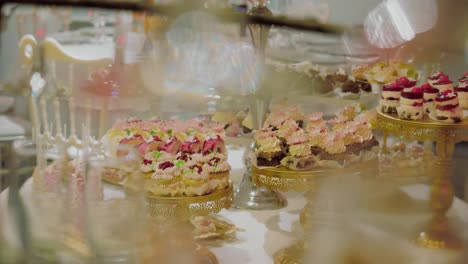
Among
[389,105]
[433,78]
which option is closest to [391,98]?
[389,105]

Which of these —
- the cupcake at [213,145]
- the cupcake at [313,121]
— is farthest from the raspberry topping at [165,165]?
the cupcake at [313,121]

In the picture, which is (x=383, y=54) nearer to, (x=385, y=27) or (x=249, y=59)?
(x=385, y=27)

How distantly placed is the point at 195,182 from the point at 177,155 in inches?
3.9

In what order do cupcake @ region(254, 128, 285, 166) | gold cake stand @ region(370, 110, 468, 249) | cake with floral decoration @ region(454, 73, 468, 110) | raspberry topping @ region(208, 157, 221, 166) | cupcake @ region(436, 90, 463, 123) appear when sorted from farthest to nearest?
cake with floral decoration @ region(454, 73, 468, 110)
cupcake @ region(436, 90, 463, 123)
cupcake @ region(254, 128, 285, 166)
raspberry topping @ region(208, 157, 221, 166)
gold cake stand @ region(370, 110, 468, 249)

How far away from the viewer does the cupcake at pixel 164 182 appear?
1198 mm

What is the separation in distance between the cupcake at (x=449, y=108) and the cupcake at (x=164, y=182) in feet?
2.49

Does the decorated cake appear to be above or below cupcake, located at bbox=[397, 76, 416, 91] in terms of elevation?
below

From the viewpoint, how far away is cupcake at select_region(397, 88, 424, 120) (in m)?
1.64

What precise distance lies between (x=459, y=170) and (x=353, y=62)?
22 centimetres

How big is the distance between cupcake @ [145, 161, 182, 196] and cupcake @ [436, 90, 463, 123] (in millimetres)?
760

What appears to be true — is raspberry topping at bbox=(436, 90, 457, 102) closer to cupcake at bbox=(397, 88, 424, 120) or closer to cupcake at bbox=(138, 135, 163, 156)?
cupcake at bbox=(397, 88, 424, 120)

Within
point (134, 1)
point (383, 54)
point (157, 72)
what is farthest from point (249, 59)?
point (134, 1)

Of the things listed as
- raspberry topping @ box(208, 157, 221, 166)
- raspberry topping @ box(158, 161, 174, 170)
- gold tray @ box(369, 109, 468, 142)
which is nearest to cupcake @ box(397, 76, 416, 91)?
gold tray @ box(369, 109, 468, 142)

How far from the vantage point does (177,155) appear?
1.30 m
